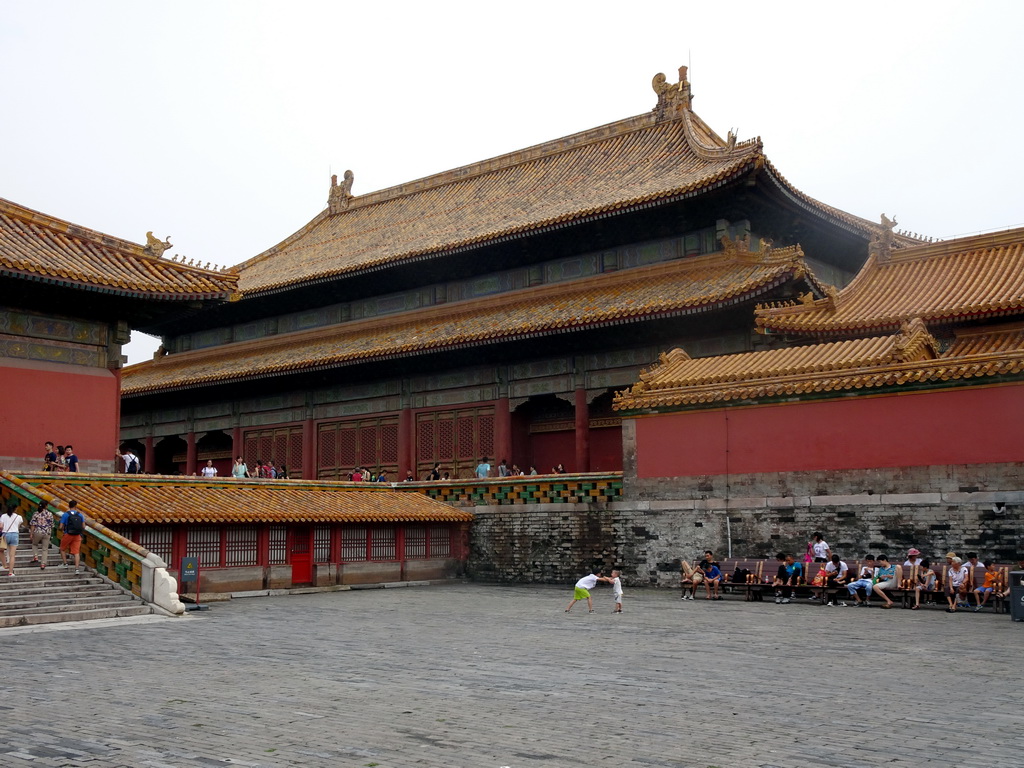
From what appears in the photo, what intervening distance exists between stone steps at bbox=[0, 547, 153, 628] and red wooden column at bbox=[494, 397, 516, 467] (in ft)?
44.3

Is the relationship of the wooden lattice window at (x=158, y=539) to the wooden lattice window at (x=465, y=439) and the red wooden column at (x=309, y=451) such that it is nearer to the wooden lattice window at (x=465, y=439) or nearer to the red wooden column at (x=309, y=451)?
the wooden lattice window at (x=465, y=439)

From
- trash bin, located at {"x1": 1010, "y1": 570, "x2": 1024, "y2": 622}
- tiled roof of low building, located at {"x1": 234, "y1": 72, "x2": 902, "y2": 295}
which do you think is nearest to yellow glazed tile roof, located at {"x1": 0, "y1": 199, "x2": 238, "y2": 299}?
tiled roof of low building, located at {"x1": 234, "y1": 72, "x2": 902, "y2": 295}

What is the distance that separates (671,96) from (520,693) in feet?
88.6

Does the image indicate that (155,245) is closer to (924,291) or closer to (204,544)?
(204,544)

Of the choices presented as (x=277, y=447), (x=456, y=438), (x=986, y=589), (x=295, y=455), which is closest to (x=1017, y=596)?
(x=986, y=589)

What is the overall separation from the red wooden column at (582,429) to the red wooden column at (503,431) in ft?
7.35

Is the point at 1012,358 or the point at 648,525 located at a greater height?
the point at 1012,358

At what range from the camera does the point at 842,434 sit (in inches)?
763

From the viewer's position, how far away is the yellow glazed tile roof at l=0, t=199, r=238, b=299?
70.3ft

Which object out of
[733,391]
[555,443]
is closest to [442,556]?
[555,443]

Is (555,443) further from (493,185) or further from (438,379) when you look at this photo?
(493,185)

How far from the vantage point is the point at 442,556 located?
25688 mm

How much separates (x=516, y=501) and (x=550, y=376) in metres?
4.74

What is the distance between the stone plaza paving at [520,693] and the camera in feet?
21.9
